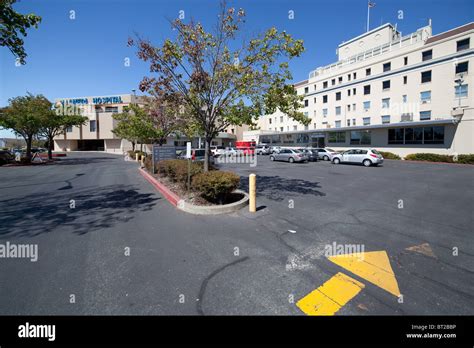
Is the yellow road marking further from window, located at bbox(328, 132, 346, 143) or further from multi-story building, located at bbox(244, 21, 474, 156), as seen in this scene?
window, located at bbox(328, 132, 346, 143)

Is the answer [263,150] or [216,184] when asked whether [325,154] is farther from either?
[216,184]

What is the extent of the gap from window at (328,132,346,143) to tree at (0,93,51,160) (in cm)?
3697

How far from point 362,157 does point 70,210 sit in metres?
21.8

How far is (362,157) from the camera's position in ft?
67.8

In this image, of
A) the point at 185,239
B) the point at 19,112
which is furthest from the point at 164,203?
the point at 19,112

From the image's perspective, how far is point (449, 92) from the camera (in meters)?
25.2

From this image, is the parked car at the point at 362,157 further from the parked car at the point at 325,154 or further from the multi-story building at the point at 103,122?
the multi-story building at the point at 103,122

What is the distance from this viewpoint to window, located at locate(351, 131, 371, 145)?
31425 millimetres

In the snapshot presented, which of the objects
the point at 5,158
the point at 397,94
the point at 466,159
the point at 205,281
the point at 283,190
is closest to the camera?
the point at 205,281

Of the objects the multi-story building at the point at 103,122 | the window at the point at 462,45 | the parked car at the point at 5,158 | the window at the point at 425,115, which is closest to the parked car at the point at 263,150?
the multi-story building at the point at 103,122

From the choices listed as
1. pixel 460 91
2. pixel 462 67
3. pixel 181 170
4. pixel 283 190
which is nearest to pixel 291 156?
pixel 283 190
